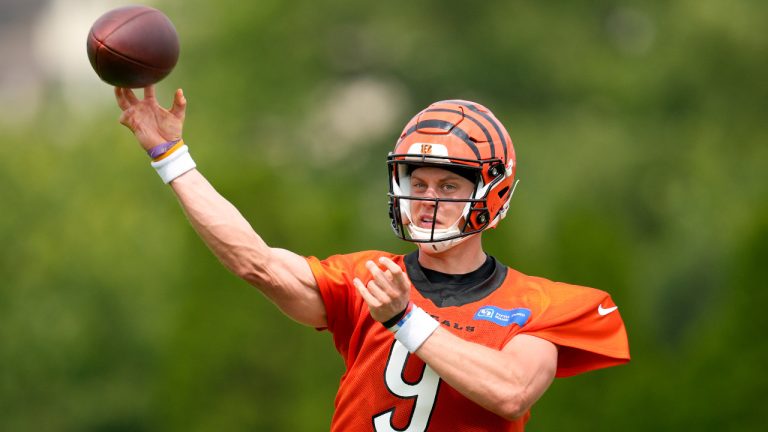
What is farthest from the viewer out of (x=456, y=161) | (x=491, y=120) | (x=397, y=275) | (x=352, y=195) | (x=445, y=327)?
(x=352, y=195)

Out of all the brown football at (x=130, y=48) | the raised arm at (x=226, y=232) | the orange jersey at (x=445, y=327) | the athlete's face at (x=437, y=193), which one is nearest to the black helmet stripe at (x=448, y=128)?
the athlete's face at (x=437, y=193)

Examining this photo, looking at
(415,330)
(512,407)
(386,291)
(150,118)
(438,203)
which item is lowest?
(512,407)

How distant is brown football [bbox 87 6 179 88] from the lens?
5.06 metres

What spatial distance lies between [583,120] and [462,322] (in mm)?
18809

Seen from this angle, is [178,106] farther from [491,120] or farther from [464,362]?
[464,362]

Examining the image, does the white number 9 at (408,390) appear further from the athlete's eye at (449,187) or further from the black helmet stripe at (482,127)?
the black helmet stripe at (482,127)

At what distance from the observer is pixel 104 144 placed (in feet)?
64.9

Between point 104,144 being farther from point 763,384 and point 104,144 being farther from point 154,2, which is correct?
point 763,384

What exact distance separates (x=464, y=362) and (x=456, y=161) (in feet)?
2.80

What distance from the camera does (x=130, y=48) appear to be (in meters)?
5.07

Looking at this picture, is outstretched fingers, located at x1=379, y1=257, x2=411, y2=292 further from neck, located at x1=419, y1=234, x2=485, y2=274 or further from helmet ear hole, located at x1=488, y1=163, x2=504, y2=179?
helmet ear hole, located at x1=488, y1=163, x2=504, y2=179

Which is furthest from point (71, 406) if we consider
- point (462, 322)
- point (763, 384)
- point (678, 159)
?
point (462, 322)

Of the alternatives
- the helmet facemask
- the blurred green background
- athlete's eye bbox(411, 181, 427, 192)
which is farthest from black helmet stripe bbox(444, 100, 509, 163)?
the blurred green background

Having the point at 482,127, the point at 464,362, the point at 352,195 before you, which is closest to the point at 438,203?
the point at 482,127
